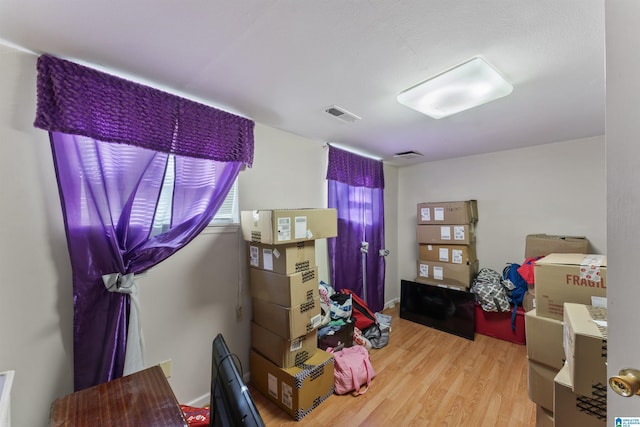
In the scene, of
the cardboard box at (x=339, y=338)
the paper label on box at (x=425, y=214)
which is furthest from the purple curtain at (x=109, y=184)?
the paper label on box at (x=425, y=214)

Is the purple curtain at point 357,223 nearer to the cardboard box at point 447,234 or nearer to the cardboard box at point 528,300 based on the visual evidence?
the cardboard box at point 447,234

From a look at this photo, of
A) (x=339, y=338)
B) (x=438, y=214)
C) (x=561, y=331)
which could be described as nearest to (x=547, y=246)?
(x=438, y=214)

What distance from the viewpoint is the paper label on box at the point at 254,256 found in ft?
6.37

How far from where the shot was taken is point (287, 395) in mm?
1749

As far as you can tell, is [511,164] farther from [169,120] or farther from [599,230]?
[169,120]

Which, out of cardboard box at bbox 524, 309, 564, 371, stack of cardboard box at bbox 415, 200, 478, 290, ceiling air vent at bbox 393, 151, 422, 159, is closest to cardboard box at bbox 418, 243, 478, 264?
stack of cardboard box at bbox 415, 200, 478, 290

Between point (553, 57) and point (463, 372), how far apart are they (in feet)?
7.81

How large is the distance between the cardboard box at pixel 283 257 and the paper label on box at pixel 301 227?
3.3 inches

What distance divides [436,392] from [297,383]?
1.12m

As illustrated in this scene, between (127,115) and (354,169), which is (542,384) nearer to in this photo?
(354,169)

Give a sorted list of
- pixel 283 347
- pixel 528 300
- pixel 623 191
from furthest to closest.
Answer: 1. pixel 528 300
2. pixel 283 347
3. pixel 623 191

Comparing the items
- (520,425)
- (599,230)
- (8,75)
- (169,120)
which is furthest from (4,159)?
(599,230)

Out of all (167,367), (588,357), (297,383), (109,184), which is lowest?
(297,383)

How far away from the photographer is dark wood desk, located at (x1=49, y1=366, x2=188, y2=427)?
3.05 ft
